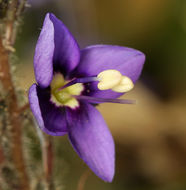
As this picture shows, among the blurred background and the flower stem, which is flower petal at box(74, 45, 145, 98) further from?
the blurred background

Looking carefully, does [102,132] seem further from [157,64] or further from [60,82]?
[157,64]

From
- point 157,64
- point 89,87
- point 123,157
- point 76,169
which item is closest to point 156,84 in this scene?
point 157,64

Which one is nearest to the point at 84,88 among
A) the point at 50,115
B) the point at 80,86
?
the point at 80,86

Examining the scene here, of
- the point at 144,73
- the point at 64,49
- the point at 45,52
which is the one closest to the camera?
the point at 45,52

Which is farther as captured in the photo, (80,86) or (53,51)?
(80,86)

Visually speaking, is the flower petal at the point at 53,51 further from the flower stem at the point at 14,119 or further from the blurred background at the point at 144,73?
Result: the blurred background at the point at 144,73

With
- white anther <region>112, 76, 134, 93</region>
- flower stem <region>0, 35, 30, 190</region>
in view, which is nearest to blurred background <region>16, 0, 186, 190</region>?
flower stem <region>0, 35, 30, 190</region>

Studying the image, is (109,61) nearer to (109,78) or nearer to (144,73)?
(109,78)
